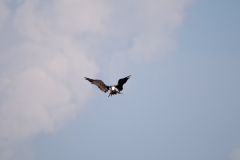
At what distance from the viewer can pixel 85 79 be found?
4038 cm

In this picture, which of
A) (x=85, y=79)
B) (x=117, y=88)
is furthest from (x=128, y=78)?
(x=85, y=79)

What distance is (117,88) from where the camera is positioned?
3978cm

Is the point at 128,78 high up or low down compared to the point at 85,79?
down

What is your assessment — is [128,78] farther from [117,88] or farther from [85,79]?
[85,79]

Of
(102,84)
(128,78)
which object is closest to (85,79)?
(102,84)

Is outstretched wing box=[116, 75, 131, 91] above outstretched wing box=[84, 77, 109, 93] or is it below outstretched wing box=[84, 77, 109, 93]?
below

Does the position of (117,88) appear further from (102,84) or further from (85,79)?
(85,79)

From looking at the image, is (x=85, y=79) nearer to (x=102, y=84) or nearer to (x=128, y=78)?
(x=102, y=84)

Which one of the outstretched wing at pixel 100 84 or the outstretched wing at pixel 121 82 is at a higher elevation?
the outstretched wing at pixel 100 84

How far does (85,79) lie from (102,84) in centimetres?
271

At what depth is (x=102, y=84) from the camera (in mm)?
40250

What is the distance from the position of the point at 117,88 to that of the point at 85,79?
5.11m

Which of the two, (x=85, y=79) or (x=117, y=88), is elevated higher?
(x=85, y=79)
